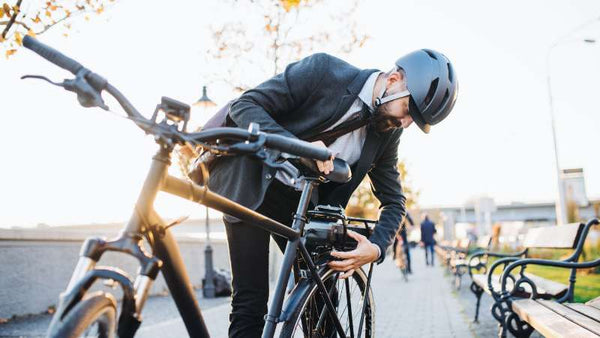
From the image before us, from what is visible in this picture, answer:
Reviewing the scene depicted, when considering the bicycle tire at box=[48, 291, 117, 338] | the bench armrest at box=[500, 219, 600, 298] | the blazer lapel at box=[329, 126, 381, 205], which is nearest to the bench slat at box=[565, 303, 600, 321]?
the bench armrest at box=[500, 219, 600, 298]

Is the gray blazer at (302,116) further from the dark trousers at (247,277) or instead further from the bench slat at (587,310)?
the bench slat at (587,310)

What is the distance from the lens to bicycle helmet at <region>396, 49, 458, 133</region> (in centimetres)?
263

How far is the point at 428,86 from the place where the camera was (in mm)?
2633

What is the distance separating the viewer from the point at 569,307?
4.08m

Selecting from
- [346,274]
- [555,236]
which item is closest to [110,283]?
[346,274]

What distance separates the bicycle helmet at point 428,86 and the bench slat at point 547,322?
1257mm

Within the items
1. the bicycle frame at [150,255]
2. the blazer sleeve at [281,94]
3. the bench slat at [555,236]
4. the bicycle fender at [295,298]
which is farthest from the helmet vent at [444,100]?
the bench slat at [555,236]

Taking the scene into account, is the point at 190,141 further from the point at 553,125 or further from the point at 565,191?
the point at 553,125

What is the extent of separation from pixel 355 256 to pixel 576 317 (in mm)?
1679

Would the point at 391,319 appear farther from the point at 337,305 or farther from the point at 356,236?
the point at 356,236

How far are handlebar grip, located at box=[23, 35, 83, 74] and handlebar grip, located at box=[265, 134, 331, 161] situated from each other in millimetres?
528

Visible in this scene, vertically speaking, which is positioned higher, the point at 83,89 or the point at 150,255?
the point at 83,89

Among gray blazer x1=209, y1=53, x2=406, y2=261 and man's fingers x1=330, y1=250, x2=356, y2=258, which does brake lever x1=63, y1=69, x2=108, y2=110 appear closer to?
gray blazer x1=209, y1=53, x2=406, y2=261

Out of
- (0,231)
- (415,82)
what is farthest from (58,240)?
(415,82)
